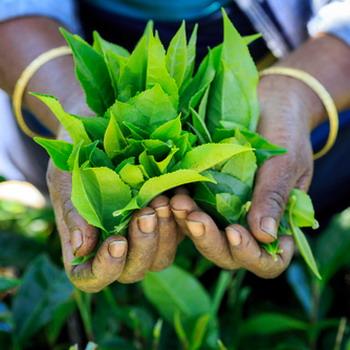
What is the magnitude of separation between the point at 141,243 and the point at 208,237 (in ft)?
0.20

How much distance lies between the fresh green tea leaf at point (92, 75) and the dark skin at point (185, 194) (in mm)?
81

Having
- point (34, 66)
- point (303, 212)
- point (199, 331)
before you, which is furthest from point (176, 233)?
point (34, 66)

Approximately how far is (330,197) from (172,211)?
2.05 ft

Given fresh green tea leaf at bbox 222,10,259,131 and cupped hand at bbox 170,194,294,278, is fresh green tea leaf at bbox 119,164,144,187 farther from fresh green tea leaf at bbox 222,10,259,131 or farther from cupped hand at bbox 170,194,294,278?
fresh green tea leaf at bbox 222,10,259,131

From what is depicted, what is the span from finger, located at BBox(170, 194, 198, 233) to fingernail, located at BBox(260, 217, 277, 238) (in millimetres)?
62

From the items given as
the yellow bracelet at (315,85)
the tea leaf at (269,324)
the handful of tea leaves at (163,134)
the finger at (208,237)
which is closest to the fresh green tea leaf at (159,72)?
the handful of tea leaves at (163,134)

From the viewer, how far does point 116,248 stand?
70 cm

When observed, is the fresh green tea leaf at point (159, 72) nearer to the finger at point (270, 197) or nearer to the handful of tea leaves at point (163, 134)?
the handful of tea leaves at point (163, 134)

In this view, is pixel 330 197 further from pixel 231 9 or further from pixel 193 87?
pixel 193 87

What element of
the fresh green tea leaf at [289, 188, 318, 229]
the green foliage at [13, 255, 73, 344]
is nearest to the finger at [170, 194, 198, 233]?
the fresh green tea leaf at [289, 188, 318, 229]

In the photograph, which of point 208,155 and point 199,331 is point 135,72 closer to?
point 208,155

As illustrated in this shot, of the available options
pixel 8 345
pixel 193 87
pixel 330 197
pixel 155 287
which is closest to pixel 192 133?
pixel 193 87

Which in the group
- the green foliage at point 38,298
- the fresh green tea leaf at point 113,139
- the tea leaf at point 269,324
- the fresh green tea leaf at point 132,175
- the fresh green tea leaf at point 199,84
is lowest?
the tea leaf at point 269,324

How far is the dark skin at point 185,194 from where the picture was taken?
722 millimetres
